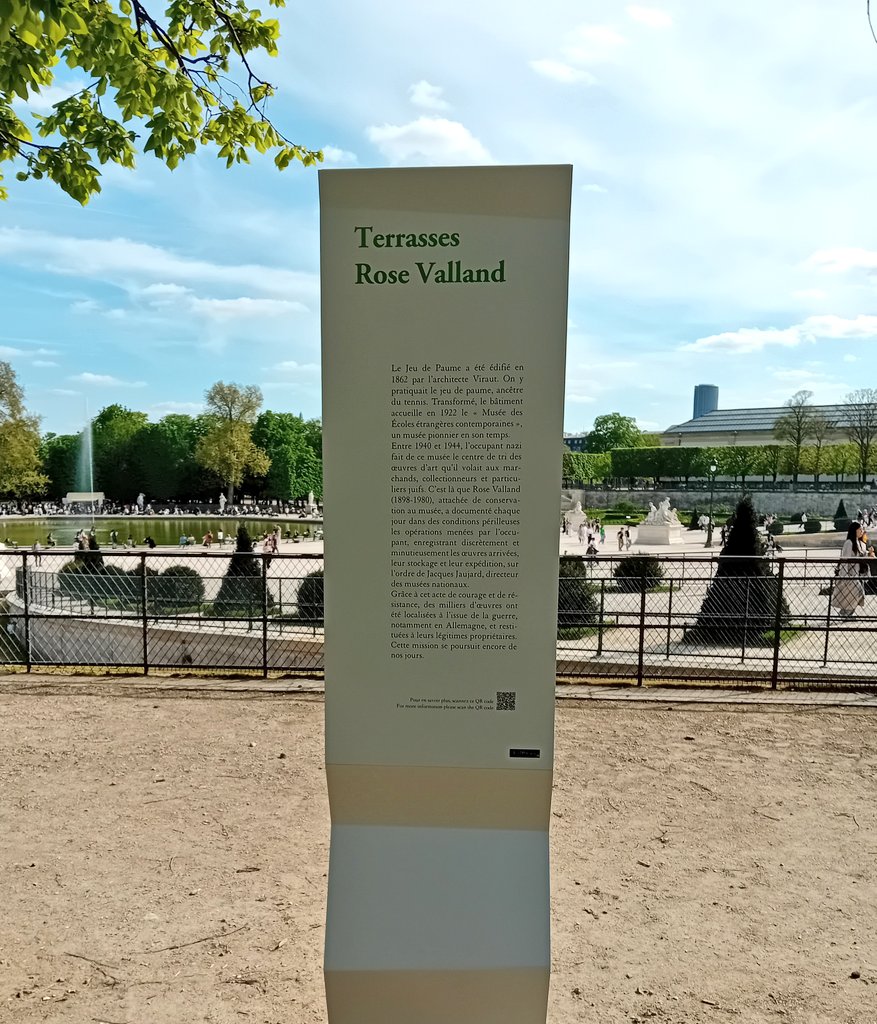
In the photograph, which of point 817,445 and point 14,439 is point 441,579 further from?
point 817,445

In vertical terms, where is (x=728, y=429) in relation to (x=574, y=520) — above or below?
above

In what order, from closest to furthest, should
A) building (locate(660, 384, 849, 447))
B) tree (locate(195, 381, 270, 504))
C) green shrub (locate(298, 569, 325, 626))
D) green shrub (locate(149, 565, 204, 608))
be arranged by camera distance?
green shrub (locate(149, 565, 204, 608)) → green shrub (locate(298, 569, 325, 626)) → tree (locate(195, 381, 270, 504)) → building (locate(660, 384, 849, 447))

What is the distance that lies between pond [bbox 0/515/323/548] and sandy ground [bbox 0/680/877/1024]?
32341mm

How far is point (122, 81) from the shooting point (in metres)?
4.84

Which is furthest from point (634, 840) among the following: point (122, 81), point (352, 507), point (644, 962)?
point (122, 81)

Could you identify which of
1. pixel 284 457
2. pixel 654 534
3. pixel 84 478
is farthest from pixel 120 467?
pixel 654 534

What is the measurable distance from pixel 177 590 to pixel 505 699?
8.61 m

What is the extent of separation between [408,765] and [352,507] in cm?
106

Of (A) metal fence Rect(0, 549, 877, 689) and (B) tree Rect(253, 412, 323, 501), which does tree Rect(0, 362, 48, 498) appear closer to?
(B) tree Rect(253, 412, 323, 501)

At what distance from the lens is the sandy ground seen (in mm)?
3367

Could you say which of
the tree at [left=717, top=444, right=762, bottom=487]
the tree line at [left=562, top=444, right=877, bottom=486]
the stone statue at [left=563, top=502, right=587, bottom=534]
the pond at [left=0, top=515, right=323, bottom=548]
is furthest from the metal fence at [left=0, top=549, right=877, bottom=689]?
the tree at [left=717, top=444, right=762, bottom=487]

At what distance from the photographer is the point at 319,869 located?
14.7 feet

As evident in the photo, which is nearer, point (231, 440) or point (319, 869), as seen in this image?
point (319, 869)

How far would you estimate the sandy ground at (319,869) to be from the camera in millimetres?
3367
